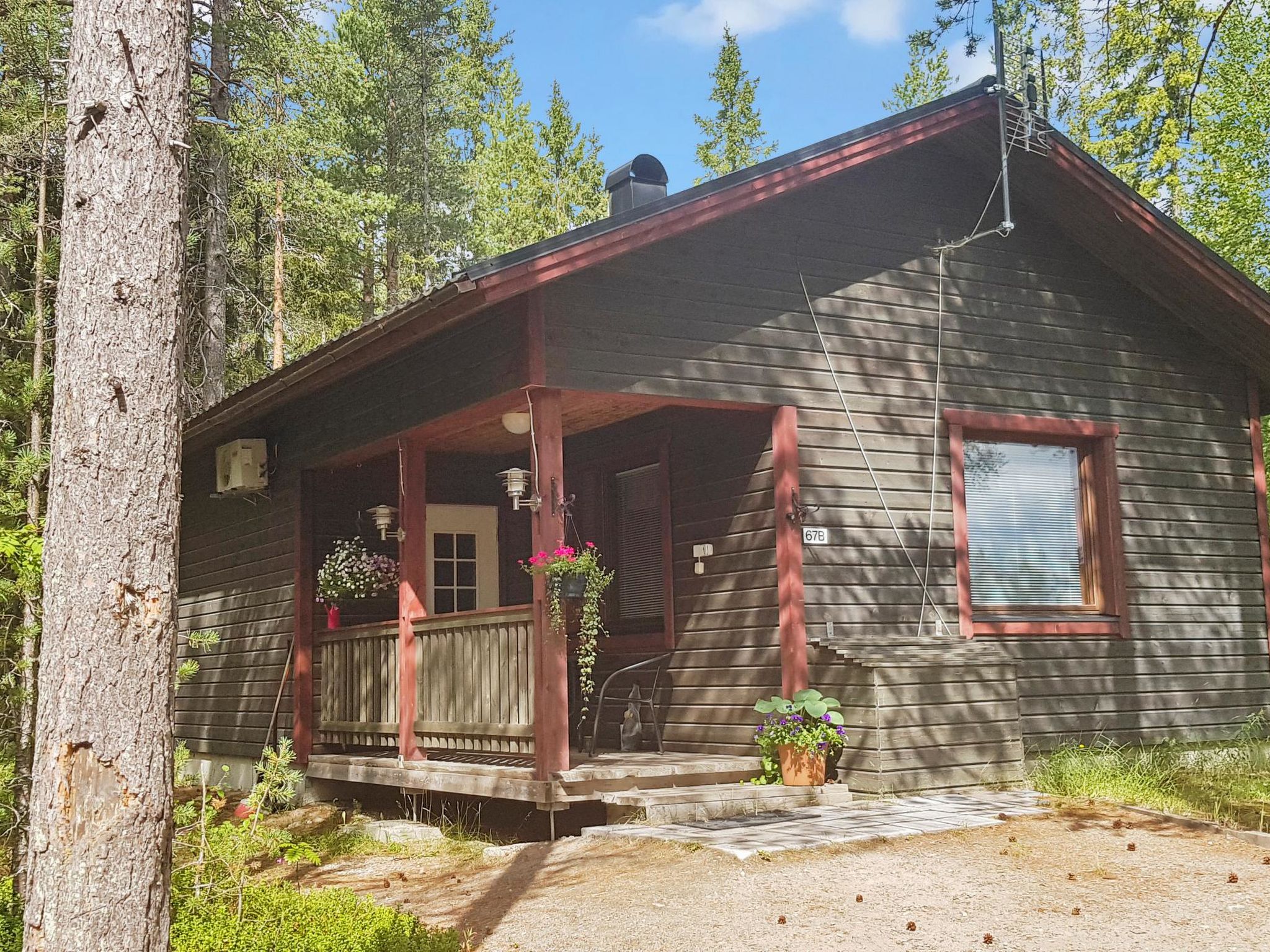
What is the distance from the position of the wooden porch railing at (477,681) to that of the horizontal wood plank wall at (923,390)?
5.64 ft

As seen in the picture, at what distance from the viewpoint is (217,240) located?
19047 mm

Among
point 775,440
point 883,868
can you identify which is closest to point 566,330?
point 775,440

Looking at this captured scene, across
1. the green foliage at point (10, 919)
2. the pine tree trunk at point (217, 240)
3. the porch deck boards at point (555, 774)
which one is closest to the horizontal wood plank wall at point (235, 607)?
the porch deck boards at point (555, 774)

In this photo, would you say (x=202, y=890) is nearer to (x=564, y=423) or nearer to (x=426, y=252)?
(x=564, y=423)

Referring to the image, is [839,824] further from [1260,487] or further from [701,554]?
[1260,487]

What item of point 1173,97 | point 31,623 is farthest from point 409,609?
point 1173,97

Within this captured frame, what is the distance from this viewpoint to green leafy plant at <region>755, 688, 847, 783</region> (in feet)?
27.5

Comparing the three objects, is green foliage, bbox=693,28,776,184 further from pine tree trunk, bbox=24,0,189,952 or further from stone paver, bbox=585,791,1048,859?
pine tree trunk, bbox=24,0,189,952

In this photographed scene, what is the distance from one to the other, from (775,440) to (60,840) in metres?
5.94

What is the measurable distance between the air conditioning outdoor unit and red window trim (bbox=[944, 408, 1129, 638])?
6096 millimetres

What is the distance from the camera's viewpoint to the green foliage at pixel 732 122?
35.7 meters

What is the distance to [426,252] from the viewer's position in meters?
29.8

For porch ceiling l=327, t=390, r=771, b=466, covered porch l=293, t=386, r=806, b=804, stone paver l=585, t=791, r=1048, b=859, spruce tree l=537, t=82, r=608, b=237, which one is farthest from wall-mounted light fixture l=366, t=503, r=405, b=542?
spruce tree l=537, t=82, r=608, b=237

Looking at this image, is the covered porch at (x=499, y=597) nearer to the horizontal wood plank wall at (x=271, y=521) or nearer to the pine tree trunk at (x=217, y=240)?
the horizontal wood plank wall at (x=271, y=521)
